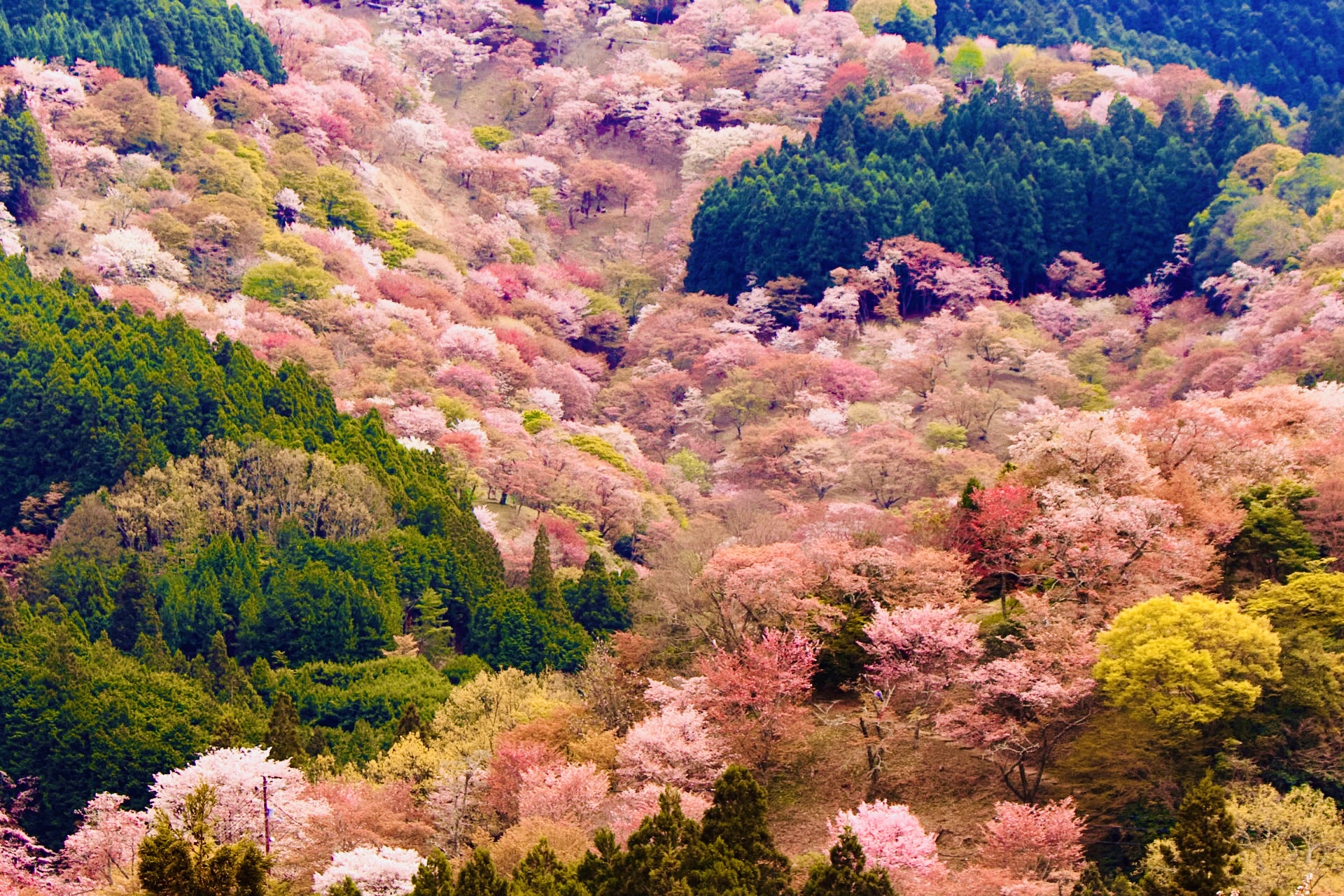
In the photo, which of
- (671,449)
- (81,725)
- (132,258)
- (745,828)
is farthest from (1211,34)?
(745,828)

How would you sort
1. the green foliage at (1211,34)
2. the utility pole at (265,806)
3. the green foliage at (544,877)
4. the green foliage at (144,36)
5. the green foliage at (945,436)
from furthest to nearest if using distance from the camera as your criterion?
1. the green foliage at (1211,34)
2. the green foliage at (144,36)
3. the green foliage at (945,436)
4. the utility pole at (265,806)
5. the green foliage at (544,877)

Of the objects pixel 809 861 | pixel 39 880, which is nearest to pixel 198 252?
pixel 39 880

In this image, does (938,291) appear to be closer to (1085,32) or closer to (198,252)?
(198,252)

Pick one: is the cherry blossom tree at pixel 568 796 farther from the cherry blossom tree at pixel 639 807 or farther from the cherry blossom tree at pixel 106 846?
the cherry blossom tree at pixel 106 846

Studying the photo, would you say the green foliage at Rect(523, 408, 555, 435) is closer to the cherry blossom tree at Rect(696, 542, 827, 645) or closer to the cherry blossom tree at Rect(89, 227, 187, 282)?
the cherry blossom tree at Rect(89, 227, 187, 282)

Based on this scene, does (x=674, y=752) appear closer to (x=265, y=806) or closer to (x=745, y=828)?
(x=745, y=828)

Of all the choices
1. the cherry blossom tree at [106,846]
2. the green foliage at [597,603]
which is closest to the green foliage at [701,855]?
the cherry blossom tree at [106,846]
